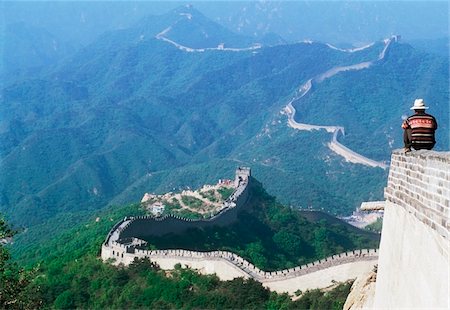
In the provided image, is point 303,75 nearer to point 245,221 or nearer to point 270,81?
point 270,81

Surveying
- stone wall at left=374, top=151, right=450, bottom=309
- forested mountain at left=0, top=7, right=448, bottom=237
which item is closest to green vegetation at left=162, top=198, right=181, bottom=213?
forested mountain at left=0, top=7, right=448, bottom=237

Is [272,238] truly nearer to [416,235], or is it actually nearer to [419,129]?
[419,129]

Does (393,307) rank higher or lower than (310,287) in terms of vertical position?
higher

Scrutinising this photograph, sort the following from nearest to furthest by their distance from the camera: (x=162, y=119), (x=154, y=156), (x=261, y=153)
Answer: (x=261, y=153)
(x=154, y=156)
(x=162, y=119)

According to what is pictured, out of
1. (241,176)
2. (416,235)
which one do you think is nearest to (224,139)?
(241,176)

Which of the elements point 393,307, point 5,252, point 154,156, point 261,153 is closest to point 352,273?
point 5,252

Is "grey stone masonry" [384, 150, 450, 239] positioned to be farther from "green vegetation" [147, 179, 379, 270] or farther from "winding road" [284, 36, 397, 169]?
"winding road" [284, 36, 397, 169]

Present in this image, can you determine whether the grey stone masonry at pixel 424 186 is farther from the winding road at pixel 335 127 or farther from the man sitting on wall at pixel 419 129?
the winding road at pixel 335 127

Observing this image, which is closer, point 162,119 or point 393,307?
point 393,307
